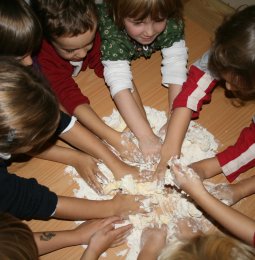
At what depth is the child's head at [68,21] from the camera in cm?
97

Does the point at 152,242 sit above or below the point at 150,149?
below

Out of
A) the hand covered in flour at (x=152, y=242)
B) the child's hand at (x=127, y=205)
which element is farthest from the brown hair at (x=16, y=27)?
the hand covered in flour at (x=152, y=242)

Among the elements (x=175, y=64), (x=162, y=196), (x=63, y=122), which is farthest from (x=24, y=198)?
(x=175, y=64)

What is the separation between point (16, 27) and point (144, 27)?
1.06 feet

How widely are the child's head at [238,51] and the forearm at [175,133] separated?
0.16 meters

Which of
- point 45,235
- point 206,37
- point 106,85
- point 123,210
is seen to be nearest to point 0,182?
point 45,235

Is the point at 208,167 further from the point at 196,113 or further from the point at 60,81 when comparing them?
the point at 60,81

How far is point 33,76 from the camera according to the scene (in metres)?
0.85

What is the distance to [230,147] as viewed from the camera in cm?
108

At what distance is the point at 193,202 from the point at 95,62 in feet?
1.63

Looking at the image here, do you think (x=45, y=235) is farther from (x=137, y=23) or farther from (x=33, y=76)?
(x=137, y=23)

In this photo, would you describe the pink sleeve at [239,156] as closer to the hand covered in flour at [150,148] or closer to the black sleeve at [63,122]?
the hand covered in flour at [150,148]

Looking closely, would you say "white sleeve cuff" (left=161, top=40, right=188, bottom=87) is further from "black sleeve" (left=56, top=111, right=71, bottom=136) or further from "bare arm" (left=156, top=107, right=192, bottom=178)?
"black sleeve" (left=56, top=111, right=71, bottom=136)

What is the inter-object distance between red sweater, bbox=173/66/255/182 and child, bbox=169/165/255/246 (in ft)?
0.58
